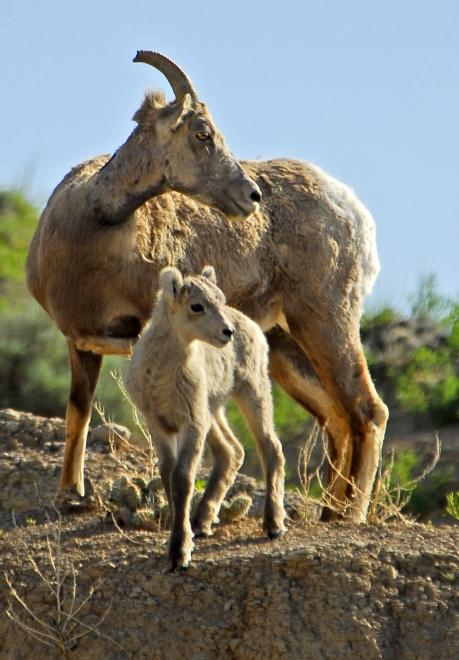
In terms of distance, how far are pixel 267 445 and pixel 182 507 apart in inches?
34.3

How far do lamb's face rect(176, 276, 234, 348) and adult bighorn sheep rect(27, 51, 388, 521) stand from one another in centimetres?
150

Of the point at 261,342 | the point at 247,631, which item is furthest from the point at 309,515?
the point at 247,631

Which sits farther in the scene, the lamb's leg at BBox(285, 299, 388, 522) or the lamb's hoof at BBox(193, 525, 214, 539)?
the lamb's leg at BBox(285, 299, 388, 522)

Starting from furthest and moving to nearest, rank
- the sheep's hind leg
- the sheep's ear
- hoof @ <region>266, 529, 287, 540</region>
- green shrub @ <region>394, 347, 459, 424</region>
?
1. green shrub @ <region>394, 347, 459, 424</region>
2. the sheep's hind leg
3. the sheep's ear
4. hoof @ <region>266, 529, 287, 540</region>

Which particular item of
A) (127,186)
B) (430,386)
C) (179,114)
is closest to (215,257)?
(127,186)

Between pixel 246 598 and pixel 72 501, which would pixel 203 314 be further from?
pixel 72 501

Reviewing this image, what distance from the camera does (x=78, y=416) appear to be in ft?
32.5

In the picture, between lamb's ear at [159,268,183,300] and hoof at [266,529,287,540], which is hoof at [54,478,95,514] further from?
lamb's ear at [159,268,183,300]

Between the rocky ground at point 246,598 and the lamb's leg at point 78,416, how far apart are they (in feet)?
5.16

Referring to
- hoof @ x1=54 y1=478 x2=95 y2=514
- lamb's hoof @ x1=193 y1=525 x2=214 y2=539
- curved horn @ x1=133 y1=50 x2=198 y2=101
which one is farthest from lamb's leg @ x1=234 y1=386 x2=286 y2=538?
curved horn @ x1=133 y1=50 x2=198 y2=101

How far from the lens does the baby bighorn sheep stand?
25.5 ft

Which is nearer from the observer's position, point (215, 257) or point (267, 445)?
point (267, 445)

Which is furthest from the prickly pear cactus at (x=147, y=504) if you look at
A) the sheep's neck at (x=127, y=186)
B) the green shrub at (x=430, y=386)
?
the green shrub at (x=430, y=386)

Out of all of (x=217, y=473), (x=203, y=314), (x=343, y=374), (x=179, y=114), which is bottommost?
(x=217, y=473)
